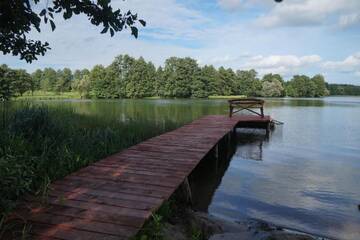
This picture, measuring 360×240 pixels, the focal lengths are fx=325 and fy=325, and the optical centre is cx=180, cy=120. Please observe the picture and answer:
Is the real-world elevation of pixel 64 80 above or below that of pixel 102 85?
above

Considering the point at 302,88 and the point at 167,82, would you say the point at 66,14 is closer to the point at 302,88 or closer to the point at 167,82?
the point at 167,82

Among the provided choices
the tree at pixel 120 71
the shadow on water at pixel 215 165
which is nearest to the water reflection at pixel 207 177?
the shadow on water at pixel 215 165

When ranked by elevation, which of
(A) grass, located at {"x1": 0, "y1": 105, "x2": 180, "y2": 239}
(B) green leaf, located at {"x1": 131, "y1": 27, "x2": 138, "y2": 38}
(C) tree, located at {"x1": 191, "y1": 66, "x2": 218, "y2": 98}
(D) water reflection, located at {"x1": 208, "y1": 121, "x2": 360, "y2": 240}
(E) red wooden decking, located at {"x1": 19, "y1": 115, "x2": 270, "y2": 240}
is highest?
(C) tree, located at {"x1": 191, "y1": 66, "x2": 218, "y2": 98}

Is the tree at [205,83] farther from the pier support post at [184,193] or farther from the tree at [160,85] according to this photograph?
the pier support post at [184,193]

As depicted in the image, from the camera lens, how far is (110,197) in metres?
3.80

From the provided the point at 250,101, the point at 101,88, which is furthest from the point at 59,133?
the point at 101,88

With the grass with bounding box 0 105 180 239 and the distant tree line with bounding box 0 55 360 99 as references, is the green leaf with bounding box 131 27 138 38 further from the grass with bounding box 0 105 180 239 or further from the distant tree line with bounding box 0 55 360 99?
the distant tree line with bounding box 0 55 360 99

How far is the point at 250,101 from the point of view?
15.8 m

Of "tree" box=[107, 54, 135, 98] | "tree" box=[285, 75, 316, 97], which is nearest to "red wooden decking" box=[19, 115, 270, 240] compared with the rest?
"tree" box=[107, 54, 135, 98]

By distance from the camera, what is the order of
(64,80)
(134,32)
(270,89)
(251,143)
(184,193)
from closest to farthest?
(134,32) < (184,193) < (251,143) < (270,89) < (64,80)

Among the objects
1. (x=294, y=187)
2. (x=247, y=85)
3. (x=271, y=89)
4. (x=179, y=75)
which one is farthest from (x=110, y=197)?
(x=271, y=89)

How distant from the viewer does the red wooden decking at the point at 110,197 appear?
294 centimetres

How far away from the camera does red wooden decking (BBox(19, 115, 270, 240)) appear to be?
2939mm

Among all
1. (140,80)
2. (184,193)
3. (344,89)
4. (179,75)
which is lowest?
(184,193)
